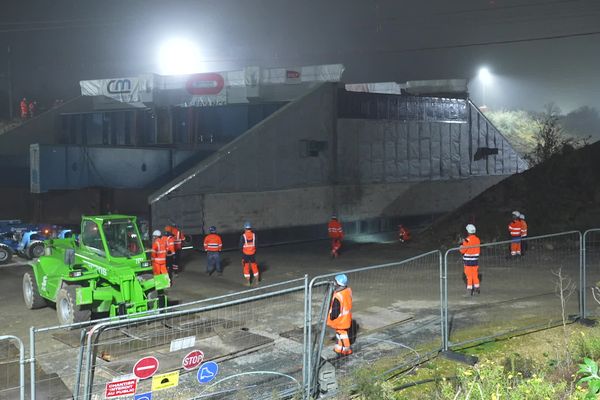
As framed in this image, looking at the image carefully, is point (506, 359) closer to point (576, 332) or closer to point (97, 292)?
point (576, 332)

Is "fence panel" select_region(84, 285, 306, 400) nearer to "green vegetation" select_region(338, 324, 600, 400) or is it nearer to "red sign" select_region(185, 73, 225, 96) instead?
"green vegetation" select_region(338, 324, 600, 400)

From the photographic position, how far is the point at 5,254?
18297 millimetres

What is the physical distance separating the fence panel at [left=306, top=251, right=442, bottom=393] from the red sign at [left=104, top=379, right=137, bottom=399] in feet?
7.76

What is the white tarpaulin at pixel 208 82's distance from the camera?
27.2 metres

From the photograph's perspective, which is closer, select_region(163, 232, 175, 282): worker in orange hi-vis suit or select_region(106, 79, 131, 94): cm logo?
select_region(163, 232, 175, 282): worker in orange hi-vis suit

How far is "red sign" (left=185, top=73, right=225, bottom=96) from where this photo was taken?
92.5 feet

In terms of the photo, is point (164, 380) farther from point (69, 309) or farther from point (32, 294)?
point (32, 294)

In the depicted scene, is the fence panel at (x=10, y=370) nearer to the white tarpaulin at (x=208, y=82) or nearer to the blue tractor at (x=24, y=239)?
the blue tractor at (x=24, y=239)

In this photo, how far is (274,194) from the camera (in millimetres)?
23094

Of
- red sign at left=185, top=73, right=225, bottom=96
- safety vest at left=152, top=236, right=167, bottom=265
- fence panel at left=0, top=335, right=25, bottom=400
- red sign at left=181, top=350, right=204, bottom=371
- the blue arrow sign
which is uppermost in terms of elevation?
red sign at left=185, top=73, right=225, bottom=96

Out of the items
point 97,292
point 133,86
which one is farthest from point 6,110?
point 97,292

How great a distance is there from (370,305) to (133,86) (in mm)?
21609

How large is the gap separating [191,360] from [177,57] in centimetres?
5097

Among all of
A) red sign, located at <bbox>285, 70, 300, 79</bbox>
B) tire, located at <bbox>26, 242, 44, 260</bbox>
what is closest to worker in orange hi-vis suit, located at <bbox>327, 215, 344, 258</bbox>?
tire, located at <bbox>26, 242, 44, 260</bbox>
